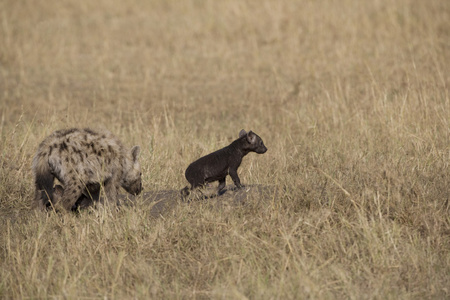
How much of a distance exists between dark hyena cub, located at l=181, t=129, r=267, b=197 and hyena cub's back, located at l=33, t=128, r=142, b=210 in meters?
0.71

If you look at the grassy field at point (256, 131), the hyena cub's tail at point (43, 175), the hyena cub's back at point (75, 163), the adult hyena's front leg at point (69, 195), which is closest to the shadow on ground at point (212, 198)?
Result: the grassy field at point (256, 131)

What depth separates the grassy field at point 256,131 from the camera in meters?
4.68

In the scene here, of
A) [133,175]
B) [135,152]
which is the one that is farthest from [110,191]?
[135,152]

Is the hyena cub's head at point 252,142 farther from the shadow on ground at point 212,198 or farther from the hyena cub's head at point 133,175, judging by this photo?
the hyena cub's head at point 133,175

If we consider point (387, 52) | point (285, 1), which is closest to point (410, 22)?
point (387, 52)

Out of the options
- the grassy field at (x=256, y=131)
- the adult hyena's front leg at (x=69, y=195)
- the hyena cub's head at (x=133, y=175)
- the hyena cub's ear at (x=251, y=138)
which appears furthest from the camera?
the hyena cub's head at (x=133, y=175)

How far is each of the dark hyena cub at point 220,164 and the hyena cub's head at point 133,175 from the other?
0.56m

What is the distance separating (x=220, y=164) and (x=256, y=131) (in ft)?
12.2

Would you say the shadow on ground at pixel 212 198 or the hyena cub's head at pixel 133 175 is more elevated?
the hyena cub's head at pixel 133 175

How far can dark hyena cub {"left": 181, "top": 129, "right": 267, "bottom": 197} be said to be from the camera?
19.7 ft

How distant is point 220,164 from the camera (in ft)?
19.9

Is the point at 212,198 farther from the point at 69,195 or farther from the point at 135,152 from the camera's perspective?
the point at 69,195

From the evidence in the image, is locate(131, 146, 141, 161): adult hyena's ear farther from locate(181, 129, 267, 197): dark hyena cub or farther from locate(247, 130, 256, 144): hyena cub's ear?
locate(247, 130, 256, 144): hyena cub's ear

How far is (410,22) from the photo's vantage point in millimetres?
14586
